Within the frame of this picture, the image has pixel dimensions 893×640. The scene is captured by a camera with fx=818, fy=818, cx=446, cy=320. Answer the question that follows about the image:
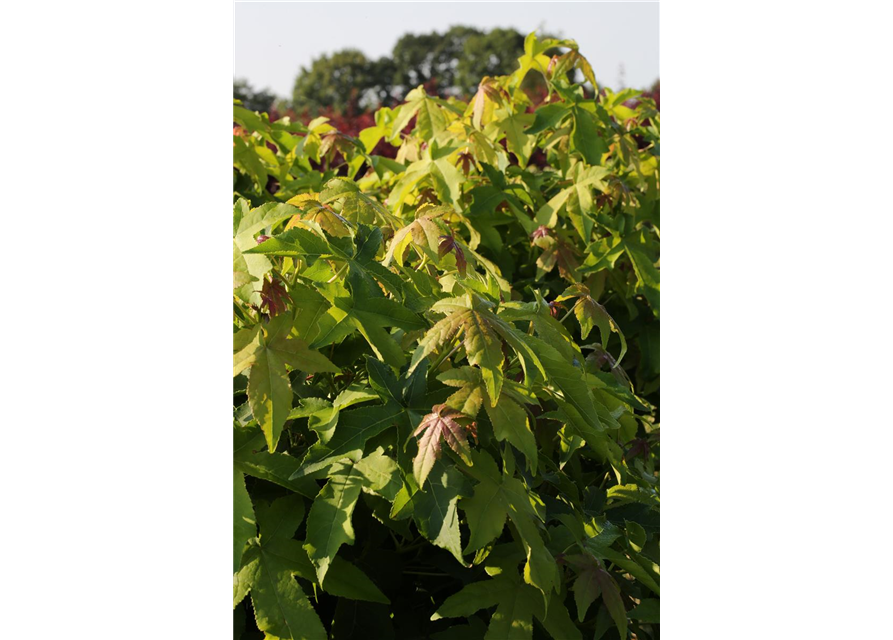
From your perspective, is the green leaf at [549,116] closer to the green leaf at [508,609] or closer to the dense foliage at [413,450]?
the dense foliage at [413,450]

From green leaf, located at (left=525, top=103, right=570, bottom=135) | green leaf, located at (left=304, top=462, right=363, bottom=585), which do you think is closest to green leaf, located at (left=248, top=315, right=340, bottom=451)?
green leaf, located at (left=304, top=462, right=363, bottom=585)

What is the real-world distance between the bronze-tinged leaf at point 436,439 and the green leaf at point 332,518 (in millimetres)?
100

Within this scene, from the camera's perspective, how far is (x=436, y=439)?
42.9 inches

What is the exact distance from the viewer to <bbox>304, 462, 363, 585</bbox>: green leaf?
1.08 meters

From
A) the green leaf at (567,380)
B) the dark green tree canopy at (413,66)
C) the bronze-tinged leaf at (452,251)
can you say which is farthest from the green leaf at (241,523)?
the dark green tree canopy at (413,66)

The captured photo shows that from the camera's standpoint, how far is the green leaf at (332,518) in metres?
1.08

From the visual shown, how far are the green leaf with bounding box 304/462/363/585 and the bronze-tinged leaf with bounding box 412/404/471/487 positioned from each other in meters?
0.10

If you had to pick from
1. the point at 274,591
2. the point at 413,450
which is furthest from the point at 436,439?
the point at 274,591

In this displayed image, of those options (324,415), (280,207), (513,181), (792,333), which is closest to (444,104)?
(513,181)
